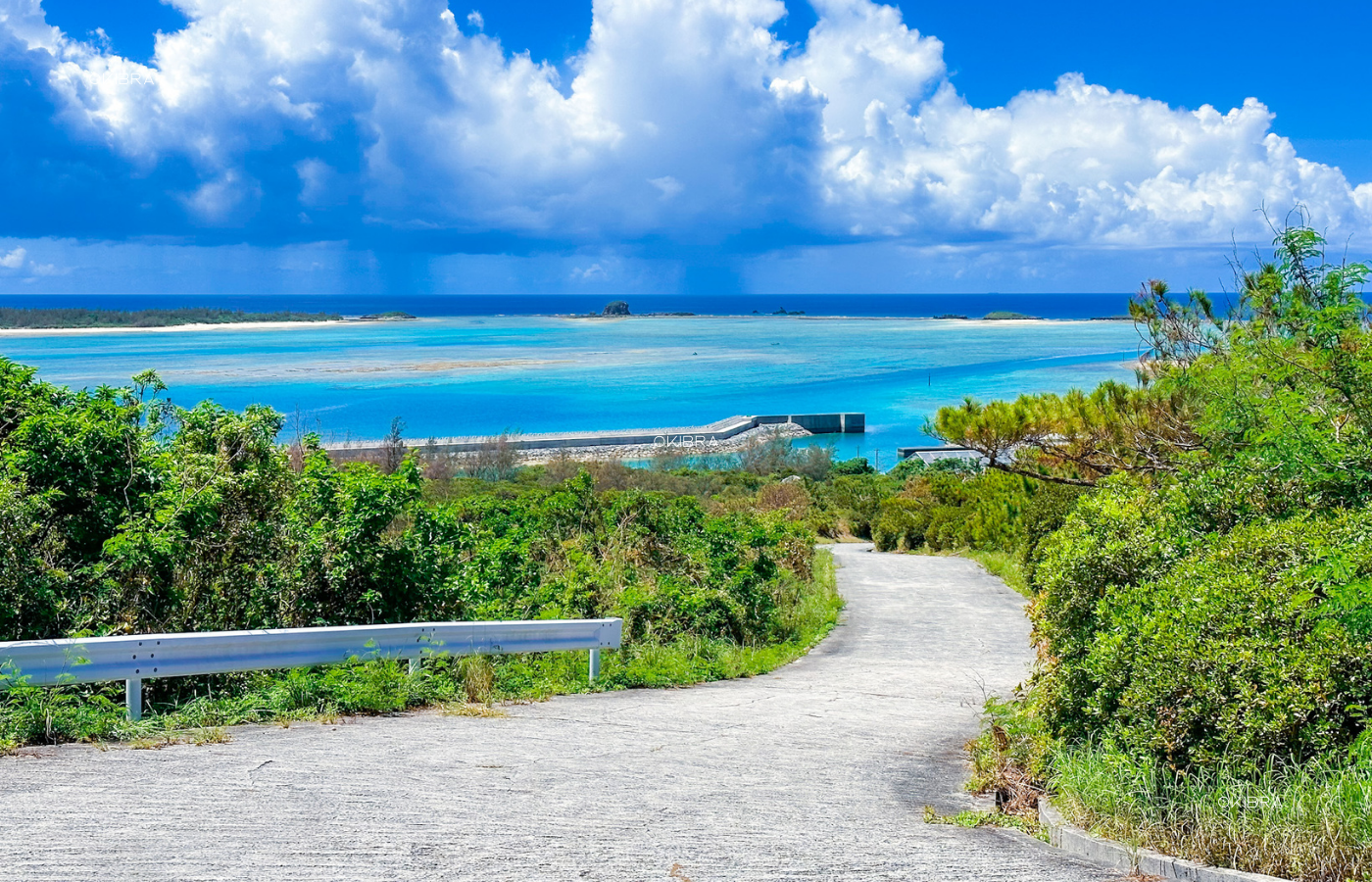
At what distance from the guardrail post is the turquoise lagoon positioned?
156 feet

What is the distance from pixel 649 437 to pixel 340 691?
61.9m

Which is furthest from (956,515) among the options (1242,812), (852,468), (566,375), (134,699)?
(566,375)

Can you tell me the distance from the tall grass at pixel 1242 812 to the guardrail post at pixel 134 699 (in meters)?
5.18

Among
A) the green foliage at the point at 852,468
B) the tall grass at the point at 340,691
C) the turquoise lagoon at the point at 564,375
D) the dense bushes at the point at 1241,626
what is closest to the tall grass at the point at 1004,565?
the tall grass at the point at 340,691

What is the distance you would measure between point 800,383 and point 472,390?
108ft

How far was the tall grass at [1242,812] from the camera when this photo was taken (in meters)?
4.14

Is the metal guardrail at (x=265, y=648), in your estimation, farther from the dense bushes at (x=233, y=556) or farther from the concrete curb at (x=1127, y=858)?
the concrete curb at (x=1127, y=858)

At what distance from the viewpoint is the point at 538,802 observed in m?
5.17

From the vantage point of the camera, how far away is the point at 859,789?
5.88 m

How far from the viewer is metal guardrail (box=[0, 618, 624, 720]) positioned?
6281 millimetres

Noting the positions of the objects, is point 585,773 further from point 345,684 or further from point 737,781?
point 345,684

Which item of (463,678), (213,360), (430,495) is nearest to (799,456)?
(430,495)

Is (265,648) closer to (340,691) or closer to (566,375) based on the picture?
(340,691)

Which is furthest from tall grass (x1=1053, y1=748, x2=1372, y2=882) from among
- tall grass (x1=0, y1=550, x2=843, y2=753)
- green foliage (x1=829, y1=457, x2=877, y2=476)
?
green foliage (x1=829, y1=457, x2=877, y2=476)
